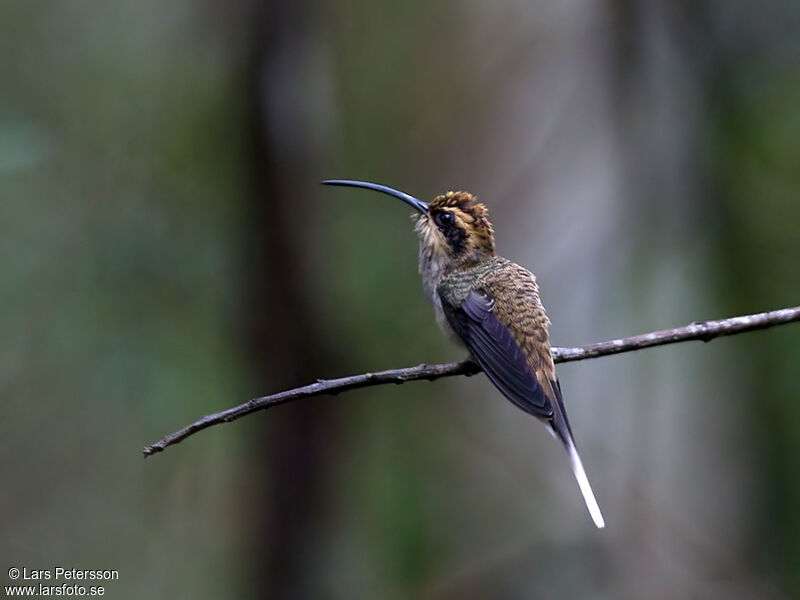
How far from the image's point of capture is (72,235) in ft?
19.9

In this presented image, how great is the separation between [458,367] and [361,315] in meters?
3.65

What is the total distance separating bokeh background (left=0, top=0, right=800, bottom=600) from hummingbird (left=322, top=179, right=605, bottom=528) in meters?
2.23

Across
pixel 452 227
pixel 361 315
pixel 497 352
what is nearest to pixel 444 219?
pixel 452 227

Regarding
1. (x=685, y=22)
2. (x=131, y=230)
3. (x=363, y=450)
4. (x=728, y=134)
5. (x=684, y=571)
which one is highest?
(x=685, y=22)

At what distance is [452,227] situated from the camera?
431 centimetres

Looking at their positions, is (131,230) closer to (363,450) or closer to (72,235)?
(72,235)

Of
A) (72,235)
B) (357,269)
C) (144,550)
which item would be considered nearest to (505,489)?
(357,269)

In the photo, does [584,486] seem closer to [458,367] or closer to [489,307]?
[458,367]

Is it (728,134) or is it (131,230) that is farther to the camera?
(728,134)

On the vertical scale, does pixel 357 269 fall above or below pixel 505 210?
below

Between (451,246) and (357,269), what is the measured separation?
8.29 feet

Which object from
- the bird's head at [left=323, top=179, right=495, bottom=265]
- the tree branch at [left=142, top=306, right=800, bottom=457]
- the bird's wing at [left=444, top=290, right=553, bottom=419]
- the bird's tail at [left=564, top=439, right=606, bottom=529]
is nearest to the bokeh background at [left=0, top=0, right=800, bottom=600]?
the bird's head at [left=323, top=179, right=495, bottom=265]

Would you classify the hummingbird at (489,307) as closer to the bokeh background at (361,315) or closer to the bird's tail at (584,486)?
the bird's tail at (584,486)

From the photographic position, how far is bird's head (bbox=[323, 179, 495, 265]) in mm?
4305
